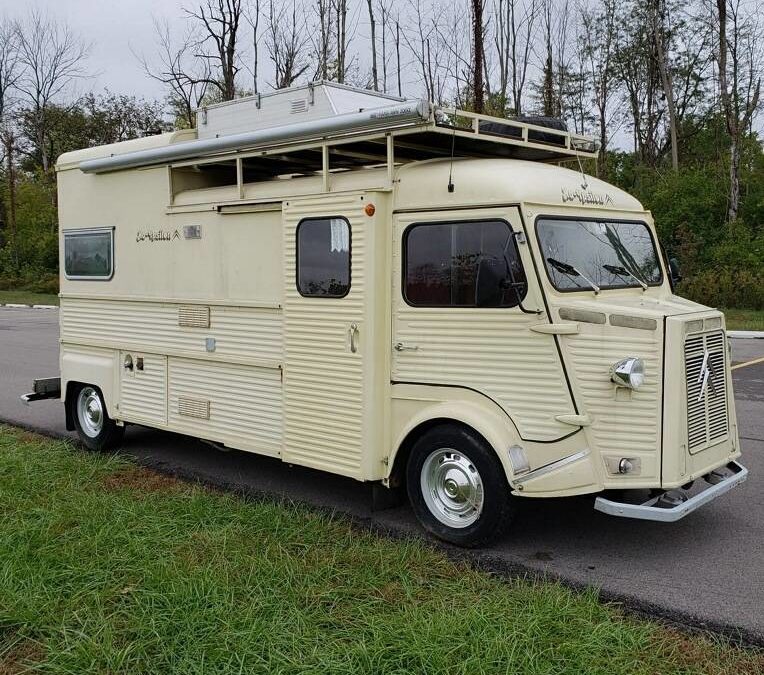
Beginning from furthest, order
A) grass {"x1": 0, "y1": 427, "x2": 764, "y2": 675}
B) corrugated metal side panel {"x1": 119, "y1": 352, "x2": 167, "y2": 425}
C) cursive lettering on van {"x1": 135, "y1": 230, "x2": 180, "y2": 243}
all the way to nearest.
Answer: corrugated metal side panel {"x1": 119, "y1": 352, "x2": 167, "y2": 425}, cursive lettering on van {"x1": 135, "y1": 230, "x2": 180, "y2": 243}, grass {"x1": 0, "y1": 427, "x2": 764, "y2": 675}

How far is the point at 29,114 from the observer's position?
145 ft

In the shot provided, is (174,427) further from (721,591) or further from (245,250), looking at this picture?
(721,591)

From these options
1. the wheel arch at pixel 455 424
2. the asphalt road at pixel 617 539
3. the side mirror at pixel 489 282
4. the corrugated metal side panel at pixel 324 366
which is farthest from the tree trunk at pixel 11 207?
the side mirror at pixel 489 282

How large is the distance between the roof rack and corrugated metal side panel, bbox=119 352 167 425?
1.80m

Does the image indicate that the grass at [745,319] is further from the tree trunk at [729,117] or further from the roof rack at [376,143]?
the roof rack at [376,143]

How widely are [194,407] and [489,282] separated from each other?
307 centimetres

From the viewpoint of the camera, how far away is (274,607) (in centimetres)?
430

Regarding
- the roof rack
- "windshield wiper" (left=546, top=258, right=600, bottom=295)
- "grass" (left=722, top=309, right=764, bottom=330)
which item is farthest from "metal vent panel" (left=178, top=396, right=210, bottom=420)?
"grass" (left=722, top=309, right=764, bottom=330)

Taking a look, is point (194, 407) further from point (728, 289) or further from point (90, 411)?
point (728, 289)

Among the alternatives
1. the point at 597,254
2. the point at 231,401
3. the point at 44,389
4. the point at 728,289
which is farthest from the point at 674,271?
the point at 728,289

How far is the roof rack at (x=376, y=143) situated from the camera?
213 inches

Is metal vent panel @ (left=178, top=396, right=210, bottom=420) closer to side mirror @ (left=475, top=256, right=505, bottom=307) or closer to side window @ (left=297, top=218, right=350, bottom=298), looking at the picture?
side window @ (left=297, top=218, right=350, bottom=298)

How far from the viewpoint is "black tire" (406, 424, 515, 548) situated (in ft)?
16.8

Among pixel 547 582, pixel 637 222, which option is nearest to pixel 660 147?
pixel 637 222
